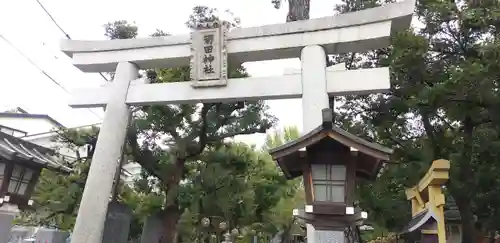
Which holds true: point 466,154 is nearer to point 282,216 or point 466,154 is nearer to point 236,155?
point 236,155

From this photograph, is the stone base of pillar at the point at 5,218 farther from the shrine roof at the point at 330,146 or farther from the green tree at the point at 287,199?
the green tree at the point at 287,199

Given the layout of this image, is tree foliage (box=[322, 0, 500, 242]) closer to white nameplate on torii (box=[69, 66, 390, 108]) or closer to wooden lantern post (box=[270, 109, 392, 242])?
white nameplate on torii (box=[69, 66, 390, 108])

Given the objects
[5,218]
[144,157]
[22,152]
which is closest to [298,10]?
[144,157]

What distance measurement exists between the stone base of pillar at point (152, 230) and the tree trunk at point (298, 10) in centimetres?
683

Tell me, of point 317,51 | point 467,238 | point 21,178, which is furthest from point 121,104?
point 467,238

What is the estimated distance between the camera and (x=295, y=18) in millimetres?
9516

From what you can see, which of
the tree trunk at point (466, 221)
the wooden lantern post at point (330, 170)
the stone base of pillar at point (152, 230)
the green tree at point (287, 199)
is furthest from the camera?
the green tree at point (287, 199)

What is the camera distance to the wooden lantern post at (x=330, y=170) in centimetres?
439

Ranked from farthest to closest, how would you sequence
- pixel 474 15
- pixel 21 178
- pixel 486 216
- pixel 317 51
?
pixel 486 216 → pixel 474 15 → pixel 317 51 → pixel 21 178

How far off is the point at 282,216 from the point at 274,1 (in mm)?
12249

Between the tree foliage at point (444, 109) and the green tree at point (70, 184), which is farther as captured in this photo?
the green tree at point (70, 184)

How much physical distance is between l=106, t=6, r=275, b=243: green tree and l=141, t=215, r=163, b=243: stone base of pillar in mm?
199

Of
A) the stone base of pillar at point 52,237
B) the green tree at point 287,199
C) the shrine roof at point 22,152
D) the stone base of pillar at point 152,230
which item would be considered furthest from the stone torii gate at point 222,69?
the green tree at point 287,199

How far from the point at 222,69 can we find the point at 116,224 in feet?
13.6
